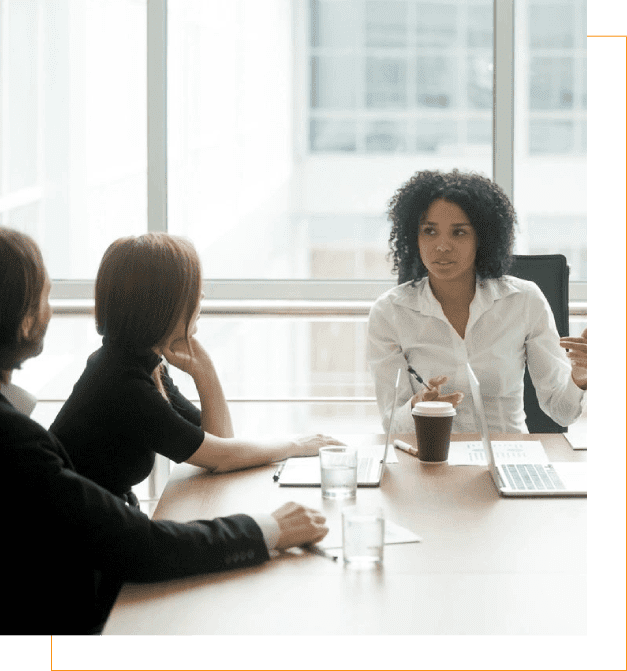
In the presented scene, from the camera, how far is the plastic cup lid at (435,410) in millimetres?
1794

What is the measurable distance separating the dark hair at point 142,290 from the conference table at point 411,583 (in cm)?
30

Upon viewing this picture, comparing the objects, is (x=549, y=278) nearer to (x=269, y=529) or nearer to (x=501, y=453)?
(x=501, y=453)

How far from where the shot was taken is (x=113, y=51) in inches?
146

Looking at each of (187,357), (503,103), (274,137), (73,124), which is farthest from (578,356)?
(73,124)

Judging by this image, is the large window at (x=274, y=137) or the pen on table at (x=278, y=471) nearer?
the pen on table at (x=278, y=471)

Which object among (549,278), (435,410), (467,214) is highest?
(467,214)

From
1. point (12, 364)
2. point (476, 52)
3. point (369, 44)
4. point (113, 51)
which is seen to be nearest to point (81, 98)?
point (113, 51)

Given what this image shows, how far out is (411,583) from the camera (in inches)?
46.7

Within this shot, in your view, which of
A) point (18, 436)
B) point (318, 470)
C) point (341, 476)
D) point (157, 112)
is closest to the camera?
point (18, 436)

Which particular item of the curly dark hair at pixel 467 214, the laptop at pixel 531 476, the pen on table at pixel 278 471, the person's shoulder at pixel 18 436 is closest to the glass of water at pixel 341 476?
the pen on table at pixel 278 471

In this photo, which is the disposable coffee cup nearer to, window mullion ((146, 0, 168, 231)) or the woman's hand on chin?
the woman's hand on chin

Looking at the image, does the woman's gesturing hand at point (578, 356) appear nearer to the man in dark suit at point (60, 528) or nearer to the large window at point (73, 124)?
the man in dark suit at point (60, 528)

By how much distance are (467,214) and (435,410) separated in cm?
81

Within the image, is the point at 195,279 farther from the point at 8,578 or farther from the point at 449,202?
the point at 449,202
